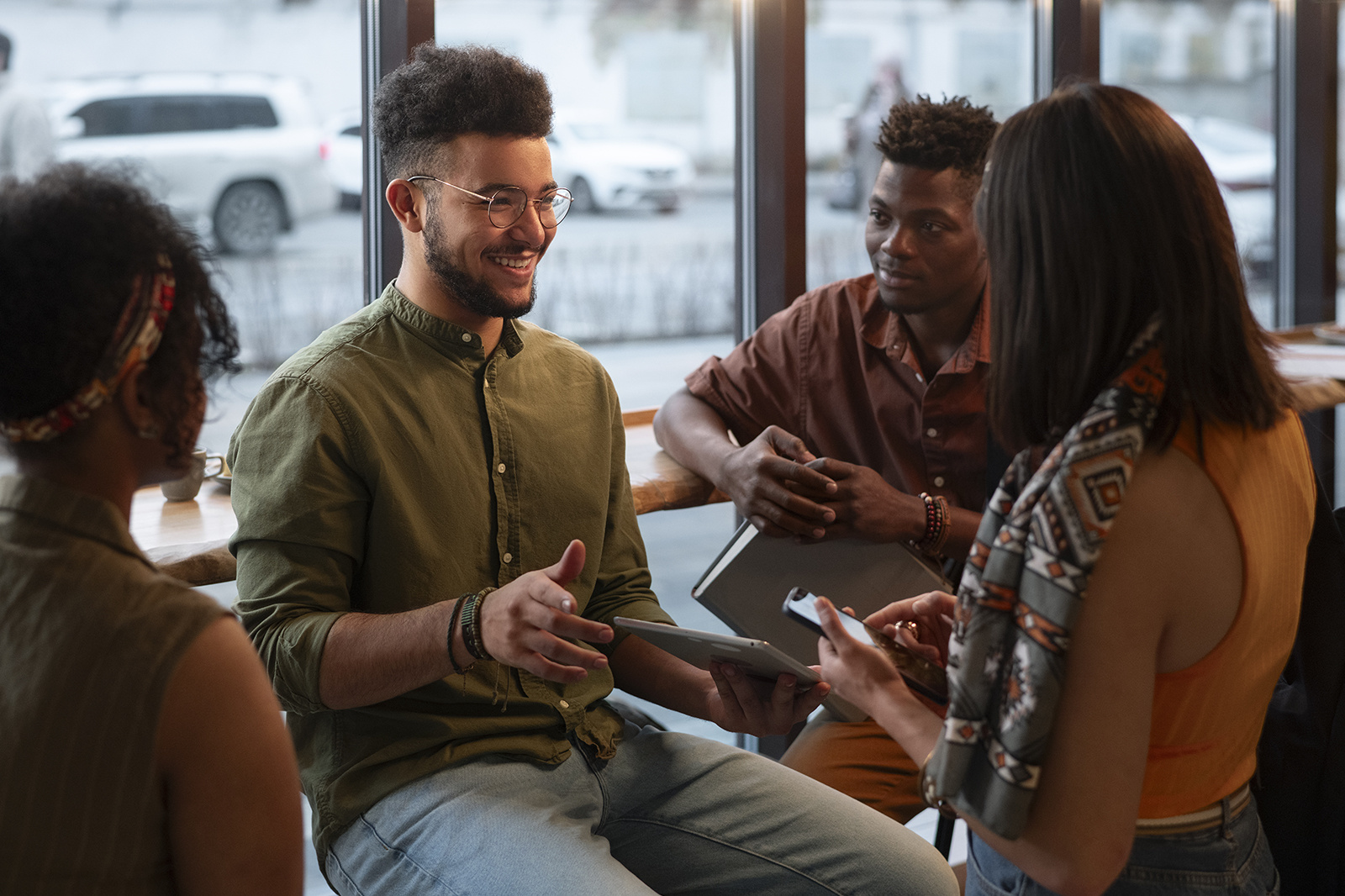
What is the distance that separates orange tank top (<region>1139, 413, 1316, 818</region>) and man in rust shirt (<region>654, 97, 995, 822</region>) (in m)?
0.81

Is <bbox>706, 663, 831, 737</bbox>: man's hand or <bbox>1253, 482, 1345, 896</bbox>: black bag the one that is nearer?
<bbox>1253, 482, 1345, 896</bbox>: black bag

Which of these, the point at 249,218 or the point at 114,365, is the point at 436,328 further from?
the point at 249,218

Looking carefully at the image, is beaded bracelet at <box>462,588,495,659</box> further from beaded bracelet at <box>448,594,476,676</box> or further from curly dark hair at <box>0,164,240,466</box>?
curly dark hair at <box>0,164,240,466</box>

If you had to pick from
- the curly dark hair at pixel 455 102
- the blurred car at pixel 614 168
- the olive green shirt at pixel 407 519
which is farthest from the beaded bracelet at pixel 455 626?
the blurred car at pixel 614 168

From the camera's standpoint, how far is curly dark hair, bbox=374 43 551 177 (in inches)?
69.0

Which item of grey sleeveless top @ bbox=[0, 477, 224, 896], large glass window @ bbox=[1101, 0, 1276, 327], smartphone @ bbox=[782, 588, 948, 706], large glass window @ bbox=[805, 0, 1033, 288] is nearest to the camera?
grey sleeveless top @ bbox=[0, 477, 224, 896]

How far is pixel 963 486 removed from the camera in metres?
2.22

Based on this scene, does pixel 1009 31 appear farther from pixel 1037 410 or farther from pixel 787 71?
pixel 1037 410

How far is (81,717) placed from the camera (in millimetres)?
902

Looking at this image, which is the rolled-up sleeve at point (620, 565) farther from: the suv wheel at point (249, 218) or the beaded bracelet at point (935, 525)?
the suv wheel at point (249, 218)

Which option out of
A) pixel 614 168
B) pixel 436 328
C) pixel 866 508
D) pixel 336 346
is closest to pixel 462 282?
pixel 436 328

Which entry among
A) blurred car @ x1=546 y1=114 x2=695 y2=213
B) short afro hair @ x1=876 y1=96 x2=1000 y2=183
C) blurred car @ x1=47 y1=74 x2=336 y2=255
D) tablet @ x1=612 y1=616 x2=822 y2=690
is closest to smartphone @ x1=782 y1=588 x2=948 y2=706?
tablet @ x1=612 y1=616 x2=822 y2=690

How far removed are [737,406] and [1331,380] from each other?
4.97 ft

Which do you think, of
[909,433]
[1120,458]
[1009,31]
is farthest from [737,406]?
[1009,31]
